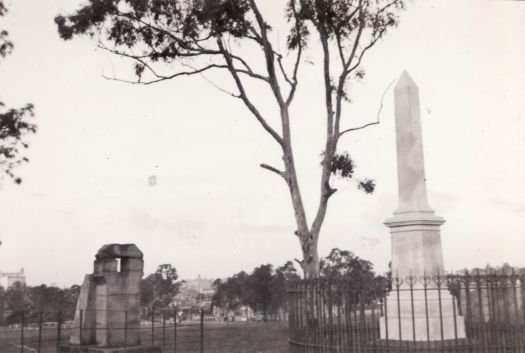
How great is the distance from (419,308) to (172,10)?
10.1 metres

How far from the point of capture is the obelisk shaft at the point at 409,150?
11.7 m

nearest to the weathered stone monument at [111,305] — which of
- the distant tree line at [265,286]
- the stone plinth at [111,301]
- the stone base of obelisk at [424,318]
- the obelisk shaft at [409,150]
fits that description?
the stone plinth at [111,301]

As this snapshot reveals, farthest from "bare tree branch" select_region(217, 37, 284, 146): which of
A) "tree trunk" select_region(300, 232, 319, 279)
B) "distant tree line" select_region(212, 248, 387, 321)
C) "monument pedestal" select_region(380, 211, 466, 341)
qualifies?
"distant tree line" select_region(212, 248, 387, 321)

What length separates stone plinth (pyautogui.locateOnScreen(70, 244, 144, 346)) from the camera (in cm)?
1462

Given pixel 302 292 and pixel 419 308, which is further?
pixel 419 308

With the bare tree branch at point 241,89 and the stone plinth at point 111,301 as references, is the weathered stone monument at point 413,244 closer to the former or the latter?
the bare tree branch at point 241,89

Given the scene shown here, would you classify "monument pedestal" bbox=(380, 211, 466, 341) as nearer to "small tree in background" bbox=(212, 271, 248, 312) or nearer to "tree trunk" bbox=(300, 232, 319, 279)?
"tree trunk" bbox=(300, 232, 319, 279)

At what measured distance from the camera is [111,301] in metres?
14.8

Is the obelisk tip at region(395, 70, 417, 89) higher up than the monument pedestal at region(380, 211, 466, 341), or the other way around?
the obelisk tip at region(395, 70, 417, 89)

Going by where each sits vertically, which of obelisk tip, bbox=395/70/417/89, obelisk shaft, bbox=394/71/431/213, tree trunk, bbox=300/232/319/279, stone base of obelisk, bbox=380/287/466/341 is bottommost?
stone base of obelisk, bbox=380/287/466/341

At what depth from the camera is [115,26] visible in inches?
598

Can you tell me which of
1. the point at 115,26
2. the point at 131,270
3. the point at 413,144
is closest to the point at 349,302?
the point at 413,144

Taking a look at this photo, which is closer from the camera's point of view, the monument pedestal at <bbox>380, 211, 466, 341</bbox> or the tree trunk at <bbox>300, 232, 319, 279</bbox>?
the monument pedestal at <bbox>380, 211, 466, 341</bbox>

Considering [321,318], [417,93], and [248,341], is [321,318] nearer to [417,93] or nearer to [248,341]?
[417,93]
